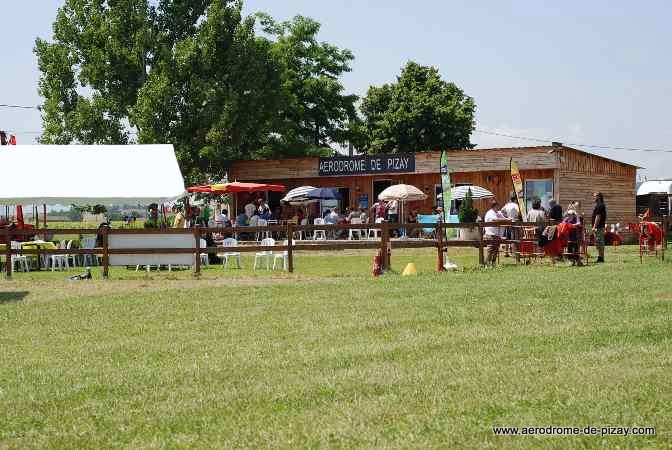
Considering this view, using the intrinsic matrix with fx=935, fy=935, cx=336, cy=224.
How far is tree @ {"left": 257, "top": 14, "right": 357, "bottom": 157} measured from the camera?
5325cm

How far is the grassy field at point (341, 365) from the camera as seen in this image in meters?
5.75

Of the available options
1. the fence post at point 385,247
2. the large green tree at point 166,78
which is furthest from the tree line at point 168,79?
the fence post at point 385,247

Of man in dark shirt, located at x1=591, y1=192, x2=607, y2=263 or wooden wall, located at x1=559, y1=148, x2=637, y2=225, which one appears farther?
wooden wall, located at x1=559, y1=148, x2=637, y2=225

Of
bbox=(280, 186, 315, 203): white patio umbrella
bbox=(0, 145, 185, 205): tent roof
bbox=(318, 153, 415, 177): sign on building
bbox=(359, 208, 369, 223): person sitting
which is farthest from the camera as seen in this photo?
bbox=(318, 153, 415, 177): sign on building

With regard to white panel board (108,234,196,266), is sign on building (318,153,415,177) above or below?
above

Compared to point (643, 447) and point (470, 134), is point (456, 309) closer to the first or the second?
point (643, 447)

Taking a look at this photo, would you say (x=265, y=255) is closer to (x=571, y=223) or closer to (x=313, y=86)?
(x=571, y=223)

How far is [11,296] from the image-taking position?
48.6 feet

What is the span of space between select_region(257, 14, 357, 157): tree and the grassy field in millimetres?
39636

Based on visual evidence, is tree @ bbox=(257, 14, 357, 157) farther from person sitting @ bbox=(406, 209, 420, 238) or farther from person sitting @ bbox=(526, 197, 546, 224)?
person sitting @ bbox=(526, 197, 546, 224)

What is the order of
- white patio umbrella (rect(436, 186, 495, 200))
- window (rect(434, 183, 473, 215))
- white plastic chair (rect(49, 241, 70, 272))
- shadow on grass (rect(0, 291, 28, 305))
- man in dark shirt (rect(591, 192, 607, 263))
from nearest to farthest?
shadow on grass (rect(0, 291, 28, 305)) < man in dark shirt (rect(591, 192, 607, 263)) < white plastic chair (rect(49, 241, 70, 272)) < white patio umbrella (rect(436, 186, 495, 200)) < window (rect(434, 183, 473, 215))

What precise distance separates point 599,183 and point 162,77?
1886 cm

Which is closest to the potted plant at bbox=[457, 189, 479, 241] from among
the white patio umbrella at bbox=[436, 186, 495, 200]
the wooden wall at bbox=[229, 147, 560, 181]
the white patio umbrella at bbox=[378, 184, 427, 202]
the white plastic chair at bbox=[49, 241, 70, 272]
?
the white patio umbrella at bbox=[436, 186, 495, 200]

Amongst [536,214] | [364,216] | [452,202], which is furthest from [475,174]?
[536,214]
